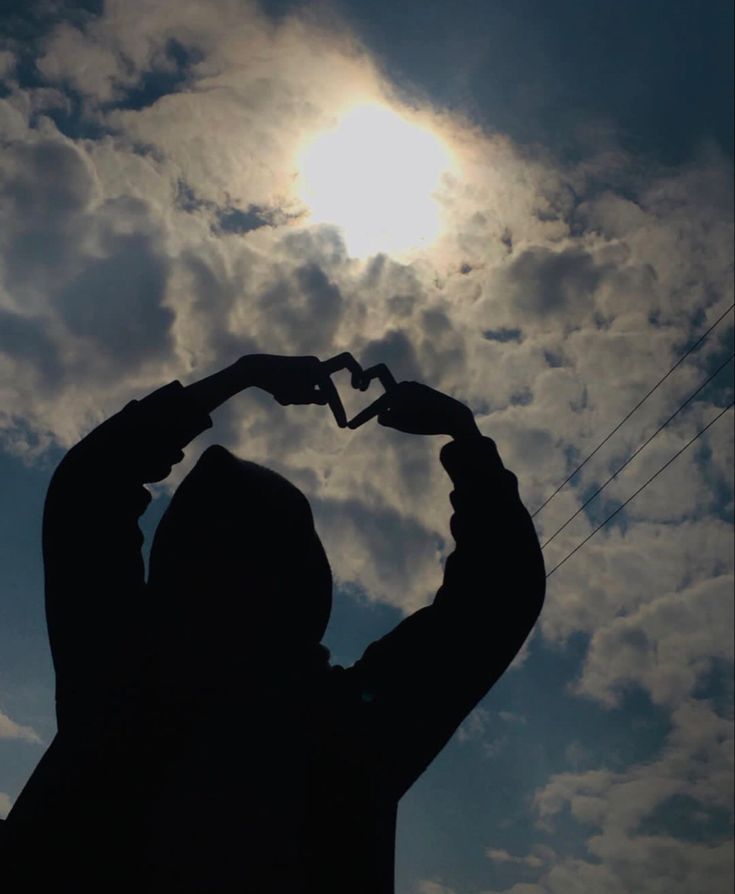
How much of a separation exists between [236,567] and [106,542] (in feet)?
1.28

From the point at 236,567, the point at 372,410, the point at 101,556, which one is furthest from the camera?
the point at 372,410

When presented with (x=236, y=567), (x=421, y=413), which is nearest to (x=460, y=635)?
(x=236, y=567)

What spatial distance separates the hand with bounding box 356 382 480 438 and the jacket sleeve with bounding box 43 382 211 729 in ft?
2.78

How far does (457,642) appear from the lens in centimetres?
262

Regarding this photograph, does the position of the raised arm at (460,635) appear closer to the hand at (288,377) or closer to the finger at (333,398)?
the finger at (333,398)

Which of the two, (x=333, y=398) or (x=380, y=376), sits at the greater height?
(x=380, y=376)

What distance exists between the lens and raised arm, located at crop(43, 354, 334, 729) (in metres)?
2.22

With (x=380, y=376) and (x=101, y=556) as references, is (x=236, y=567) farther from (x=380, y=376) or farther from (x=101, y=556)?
(x=380, y=376)

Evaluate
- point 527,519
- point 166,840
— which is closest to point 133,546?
point 166,840

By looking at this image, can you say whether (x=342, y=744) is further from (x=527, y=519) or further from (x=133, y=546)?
(x=527, y=519)

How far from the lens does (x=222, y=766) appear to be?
216 cm

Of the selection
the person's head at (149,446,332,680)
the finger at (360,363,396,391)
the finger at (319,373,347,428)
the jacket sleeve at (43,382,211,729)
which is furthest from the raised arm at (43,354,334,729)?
the finger at (360,363,396,391)

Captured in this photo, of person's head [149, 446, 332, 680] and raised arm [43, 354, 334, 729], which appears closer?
raised arm [43, 354, 334, 729]

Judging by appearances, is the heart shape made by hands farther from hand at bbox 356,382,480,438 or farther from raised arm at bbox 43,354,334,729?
raised arm at bbox 43,354,334,729
